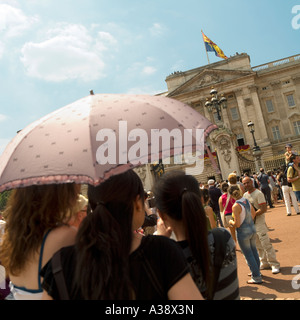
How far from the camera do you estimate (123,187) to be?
160 cm

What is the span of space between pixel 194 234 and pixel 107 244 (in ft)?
2.19

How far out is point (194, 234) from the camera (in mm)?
1896

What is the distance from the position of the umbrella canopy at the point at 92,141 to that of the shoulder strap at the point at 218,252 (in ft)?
2.12

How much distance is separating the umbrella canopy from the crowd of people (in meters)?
0.12

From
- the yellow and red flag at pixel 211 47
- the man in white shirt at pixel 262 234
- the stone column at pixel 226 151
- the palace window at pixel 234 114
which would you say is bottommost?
the man in white shirt at pixel 262 234

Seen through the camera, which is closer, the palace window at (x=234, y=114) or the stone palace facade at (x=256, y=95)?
the stone palace facade at (x=256, y=95)

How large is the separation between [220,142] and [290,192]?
10.8 meters

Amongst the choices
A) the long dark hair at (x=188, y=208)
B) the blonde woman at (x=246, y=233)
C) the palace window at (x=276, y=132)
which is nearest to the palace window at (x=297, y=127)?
the palace window at (x=276, y=132)

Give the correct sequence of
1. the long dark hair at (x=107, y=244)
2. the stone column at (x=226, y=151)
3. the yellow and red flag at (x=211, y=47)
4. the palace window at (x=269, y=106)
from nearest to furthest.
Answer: the long dark hair at (x=107, y=244) < the stone column at (x=226, y=151) < the yellow and red flag at (x=211, y=47) < the palace window at (x=269, y=106)

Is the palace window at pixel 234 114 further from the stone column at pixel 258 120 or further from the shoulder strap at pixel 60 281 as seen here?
the shoulder strap at pixel 60 281

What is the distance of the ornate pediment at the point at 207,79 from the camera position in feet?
144
